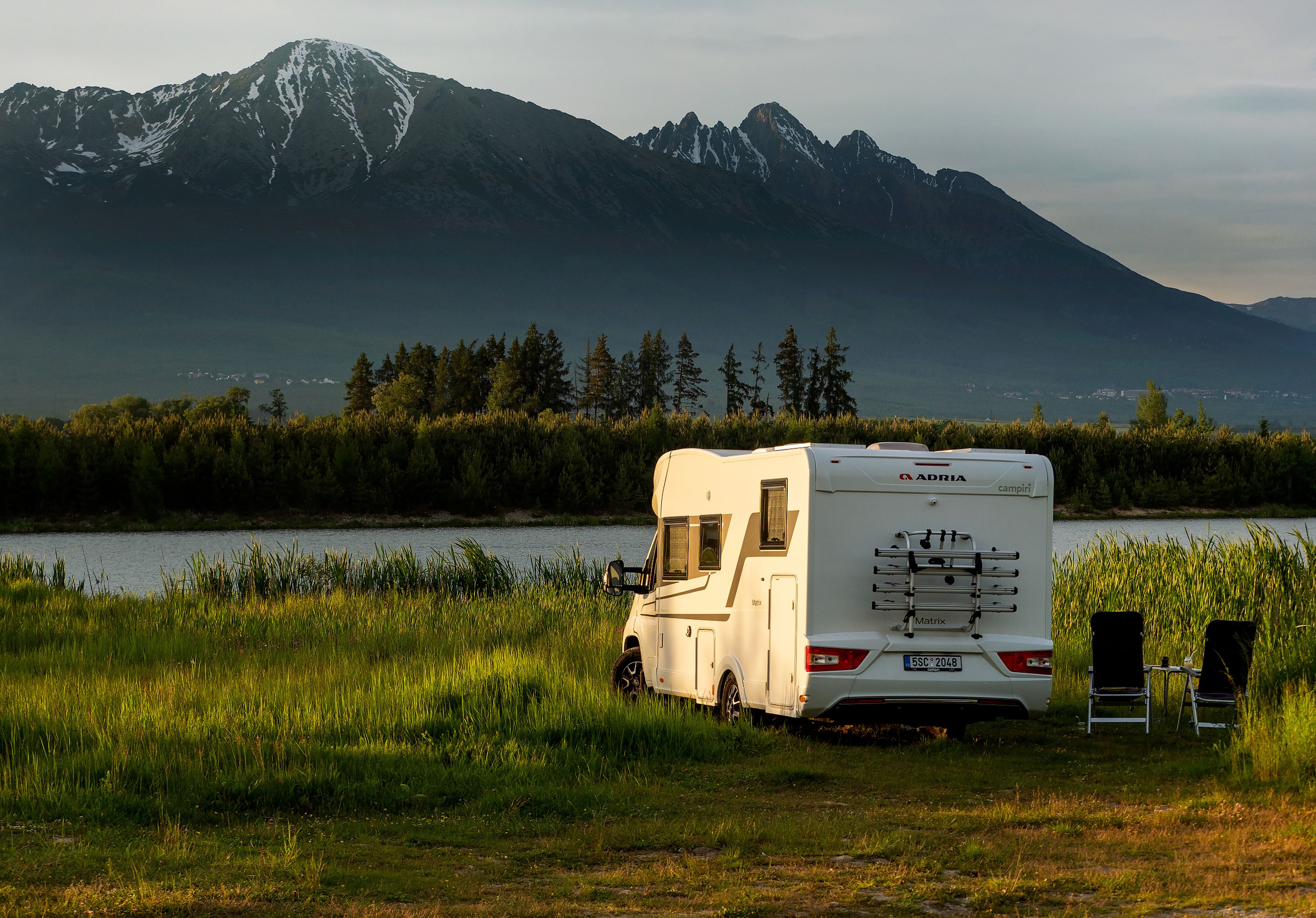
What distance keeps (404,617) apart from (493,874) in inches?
523

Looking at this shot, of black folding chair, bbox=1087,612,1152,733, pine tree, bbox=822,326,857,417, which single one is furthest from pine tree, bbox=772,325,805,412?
black folding chair, bbox=1087,612,1152,733

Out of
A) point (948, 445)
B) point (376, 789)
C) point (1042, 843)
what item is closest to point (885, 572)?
point (1042, 843)

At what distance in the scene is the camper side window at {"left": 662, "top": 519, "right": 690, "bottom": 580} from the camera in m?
13.9

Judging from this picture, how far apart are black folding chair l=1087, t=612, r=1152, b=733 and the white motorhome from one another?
1.18 metres

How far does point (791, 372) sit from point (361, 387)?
46579 mm

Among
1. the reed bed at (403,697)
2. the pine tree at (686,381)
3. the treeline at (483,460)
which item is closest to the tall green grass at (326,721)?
the reed bed at (403,697)

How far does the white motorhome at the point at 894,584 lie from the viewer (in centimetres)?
1152

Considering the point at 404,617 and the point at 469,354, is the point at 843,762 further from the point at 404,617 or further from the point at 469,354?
the point at 469,354

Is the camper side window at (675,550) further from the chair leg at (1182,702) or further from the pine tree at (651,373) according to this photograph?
the pine tree at (651,373)

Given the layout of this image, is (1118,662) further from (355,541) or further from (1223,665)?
(355,541)

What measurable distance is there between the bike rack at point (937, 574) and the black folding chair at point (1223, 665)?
2437mm

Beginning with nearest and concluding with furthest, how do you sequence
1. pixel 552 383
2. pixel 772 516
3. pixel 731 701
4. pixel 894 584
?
pixel 894 584 → pixel 772 516 → pixel 731 701 → pixel 552 383

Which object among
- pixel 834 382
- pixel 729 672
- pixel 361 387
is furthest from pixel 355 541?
pixel 361 387

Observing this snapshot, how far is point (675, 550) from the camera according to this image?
14.1 m
